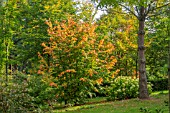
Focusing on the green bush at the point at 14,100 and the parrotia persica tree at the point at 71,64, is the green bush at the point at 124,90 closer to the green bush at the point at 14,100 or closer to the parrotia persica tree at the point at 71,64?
the parrotia persica tree at the point at 71,64

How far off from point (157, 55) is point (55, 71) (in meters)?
7.40

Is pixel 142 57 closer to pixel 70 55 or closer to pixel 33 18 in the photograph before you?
pixel 70 55

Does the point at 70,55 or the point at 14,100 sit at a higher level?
the point at 70,55

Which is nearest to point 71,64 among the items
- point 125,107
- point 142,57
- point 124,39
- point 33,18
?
point 142,57

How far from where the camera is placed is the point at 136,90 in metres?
12.2

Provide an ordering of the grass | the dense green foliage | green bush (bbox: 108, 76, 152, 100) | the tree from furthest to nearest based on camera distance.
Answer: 1. the tree
2. green bush (bbox: 108, 76, 152, 100)
3. the dense green foliage
4. the grass

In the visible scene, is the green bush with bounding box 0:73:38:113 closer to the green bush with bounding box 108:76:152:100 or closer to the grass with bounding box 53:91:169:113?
the grass with bounding box 53:91:169:113

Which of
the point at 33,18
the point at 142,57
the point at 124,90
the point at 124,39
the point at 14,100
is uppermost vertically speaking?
the point at 33,18

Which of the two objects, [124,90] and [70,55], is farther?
[124,90]

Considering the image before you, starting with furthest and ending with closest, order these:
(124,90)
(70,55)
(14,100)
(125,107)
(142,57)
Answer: (124,90)
(70,55)
(142,57)
(125,107)
(14,100)

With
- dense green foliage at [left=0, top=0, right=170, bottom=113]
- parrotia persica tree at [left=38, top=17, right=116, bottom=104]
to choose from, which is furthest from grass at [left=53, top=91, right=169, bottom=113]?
parrotia persica tree at [left=38, top=17, right=116, bottom=104]

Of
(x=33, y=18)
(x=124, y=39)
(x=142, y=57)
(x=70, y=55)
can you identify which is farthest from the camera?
(x=124, y=39)

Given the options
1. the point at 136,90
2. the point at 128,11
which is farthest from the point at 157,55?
the point at 128,11

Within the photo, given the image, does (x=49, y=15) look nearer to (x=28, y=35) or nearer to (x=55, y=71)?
(x=28, y=35)
